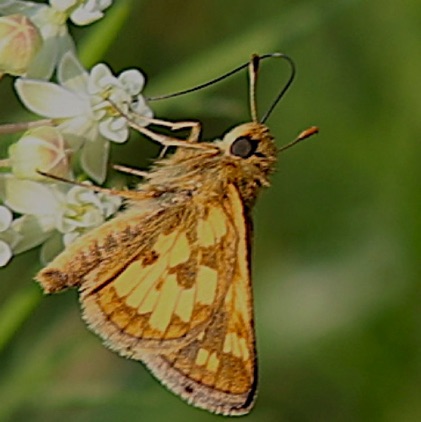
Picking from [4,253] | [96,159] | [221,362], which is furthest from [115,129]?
[221,362]

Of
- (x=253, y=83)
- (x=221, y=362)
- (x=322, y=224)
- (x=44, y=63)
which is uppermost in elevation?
(x=44, y=63)

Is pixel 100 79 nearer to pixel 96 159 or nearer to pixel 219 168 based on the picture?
pixel 96 159

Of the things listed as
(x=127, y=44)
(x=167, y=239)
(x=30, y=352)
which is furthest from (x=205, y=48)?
(x=167, y=239)

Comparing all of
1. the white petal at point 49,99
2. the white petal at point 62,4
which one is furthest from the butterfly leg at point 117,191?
the white petal at point 62,4

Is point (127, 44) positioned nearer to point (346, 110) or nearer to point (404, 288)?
point (346, 110)

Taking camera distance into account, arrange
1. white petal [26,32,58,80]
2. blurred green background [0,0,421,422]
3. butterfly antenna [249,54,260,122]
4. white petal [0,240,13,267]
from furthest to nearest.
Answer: blurred green background [0,0,421,422], butterfly antenna [249,54,260,122], white petal [26,32,58,80], white petal [0,240,13,267]

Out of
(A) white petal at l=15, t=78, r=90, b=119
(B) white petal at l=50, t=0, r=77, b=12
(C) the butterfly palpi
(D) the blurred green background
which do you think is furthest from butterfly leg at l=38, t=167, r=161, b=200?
(D) the blurred green background

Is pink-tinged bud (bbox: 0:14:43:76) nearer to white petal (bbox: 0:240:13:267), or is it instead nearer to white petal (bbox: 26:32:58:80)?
white petal (bbox: 26:32:58:80)
